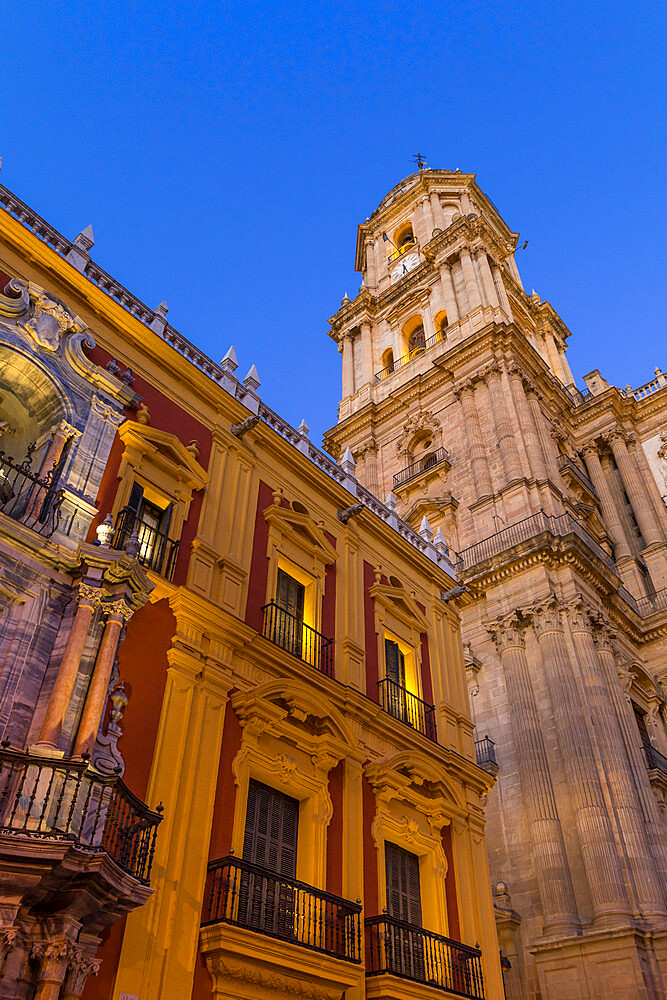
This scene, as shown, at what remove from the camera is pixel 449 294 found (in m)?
39.9

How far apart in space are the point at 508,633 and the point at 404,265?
2816 cm

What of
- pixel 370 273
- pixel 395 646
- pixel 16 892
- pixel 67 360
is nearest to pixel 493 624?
Answer: pixel 395 646

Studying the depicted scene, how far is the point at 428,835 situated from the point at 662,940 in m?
7.27

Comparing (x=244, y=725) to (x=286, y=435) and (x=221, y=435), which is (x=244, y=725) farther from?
(x=286, y=435)

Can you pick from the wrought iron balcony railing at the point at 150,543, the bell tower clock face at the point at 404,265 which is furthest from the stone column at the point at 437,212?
the wrought iron balcony railing at the point at 150,543

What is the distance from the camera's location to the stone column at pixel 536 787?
1891 centimetres

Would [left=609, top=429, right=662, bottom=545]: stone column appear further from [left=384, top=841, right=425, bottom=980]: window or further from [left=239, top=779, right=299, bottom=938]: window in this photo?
[left=239, top=779, right=299, bottom=938]: window

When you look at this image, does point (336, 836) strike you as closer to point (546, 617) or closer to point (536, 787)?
point (536, 787)

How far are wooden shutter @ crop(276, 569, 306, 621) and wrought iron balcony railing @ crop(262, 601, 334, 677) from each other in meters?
0.15

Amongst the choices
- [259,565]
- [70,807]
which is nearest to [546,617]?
[259,565]

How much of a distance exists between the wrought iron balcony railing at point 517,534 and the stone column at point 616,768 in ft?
10.5

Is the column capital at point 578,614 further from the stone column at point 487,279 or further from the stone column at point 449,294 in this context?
the stone column at point 449,294

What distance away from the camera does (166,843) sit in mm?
10070

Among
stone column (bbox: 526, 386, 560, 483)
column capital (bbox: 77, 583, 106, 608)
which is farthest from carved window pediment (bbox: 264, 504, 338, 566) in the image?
stone column (bbox: 526, 386, 560, 483)
